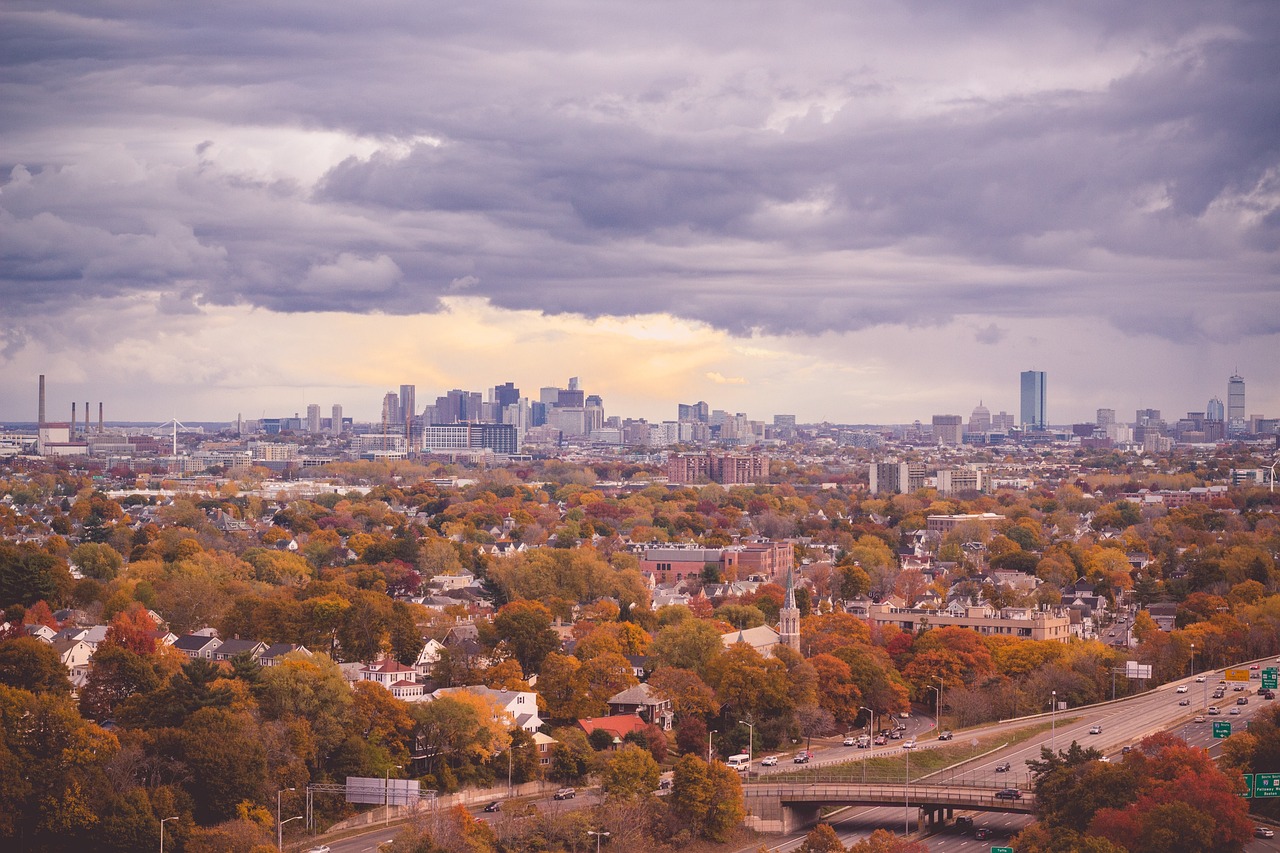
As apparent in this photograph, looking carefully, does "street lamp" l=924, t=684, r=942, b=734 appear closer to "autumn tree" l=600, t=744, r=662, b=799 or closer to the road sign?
"autumn tree" l=600, t=744, r=662, b=799

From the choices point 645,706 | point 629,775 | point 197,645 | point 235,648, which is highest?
point 235,648

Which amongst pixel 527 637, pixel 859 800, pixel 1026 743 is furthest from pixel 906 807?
pixel 527 637

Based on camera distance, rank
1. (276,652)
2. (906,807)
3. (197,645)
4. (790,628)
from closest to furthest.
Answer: (906,807), (276,652), (197,645), (790,628)

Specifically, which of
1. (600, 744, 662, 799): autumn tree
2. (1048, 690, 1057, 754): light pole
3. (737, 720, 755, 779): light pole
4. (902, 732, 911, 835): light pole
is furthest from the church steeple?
(600, 744, 662, 799): autumn tree

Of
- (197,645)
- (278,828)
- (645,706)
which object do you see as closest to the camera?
(278,828)

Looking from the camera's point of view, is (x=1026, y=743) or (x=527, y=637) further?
(x=527, y=637)

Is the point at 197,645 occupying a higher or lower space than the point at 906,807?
higher

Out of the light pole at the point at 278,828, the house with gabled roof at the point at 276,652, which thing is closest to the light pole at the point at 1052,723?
the light pole at the point at 278,828

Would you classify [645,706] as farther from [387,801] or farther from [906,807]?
[906,807]
